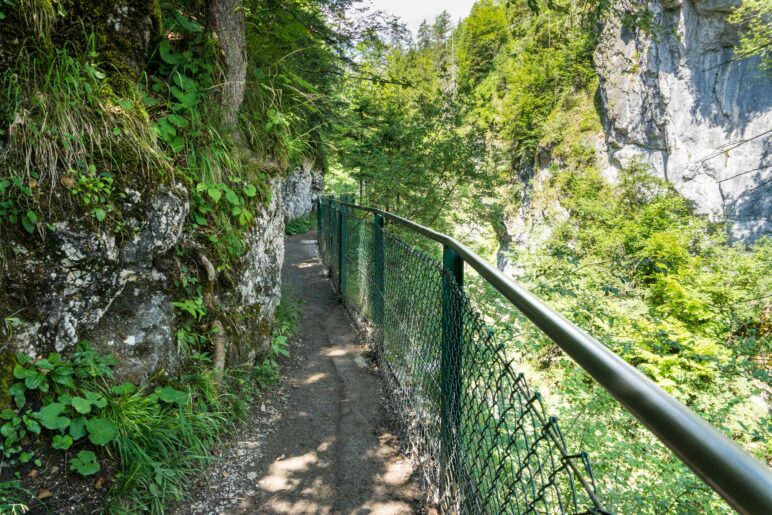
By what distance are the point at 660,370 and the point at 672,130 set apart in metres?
13.5

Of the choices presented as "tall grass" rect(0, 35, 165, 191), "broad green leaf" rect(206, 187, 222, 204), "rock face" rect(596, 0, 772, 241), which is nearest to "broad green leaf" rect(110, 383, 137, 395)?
"tall grass" rect(0, 35, 165, 191)

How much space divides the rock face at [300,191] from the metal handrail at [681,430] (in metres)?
12.7

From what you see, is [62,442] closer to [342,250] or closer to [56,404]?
[56,404]

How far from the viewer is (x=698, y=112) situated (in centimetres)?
1486

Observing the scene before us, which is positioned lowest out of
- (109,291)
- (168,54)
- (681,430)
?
(109,291)

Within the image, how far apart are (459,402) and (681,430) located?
139 centimetres

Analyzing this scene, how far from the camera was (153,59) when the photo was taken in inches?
116

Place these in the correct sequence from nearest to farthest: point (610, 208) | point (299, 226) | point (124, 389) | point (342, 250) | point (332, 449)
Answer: point (124, 389) < point (332, 449) < point (342, 250) < point (610, 208) < point (299, 226)

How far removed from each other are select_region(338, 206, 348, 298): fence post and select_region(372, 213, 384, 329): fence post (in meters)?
1.74

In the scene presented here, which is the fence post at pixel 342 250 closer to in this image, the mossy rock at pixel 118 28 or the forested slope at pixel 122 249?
the forested slope at pixel 122 249

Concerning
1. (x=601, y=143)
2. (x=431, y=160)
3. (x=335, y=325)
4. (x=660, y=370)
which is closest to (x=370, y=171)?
(x=431, y=160)

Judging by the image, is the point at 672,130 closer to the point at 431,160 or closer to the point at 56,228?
the point at 431,160

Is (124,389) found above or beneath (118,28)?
beneath

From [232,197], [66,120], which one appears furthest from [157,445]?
[66,120]
